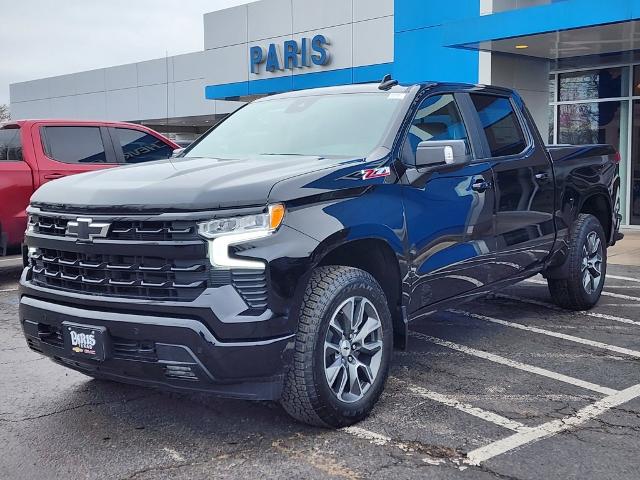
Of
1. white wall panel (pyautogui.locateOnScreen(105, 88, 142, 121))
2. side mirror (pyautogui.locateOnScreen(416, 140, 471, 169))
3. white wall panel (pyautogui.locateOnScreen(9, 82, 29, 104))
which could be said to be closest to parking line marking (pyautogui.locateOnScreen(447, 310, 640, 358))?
side mirror (pyautogui.locateOnScreen(416, 140, 471, 169))

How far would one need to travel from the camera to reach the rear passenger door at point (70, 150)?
8.98 metres

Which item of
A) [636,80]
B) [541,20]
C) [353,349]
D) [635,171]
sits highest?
[541,20]

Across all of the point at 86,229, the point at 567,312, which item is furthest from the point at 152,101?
the point at 86,229

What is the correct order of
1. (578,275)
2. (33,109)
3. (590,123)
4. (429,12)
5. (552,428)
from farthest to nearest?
(33,109) < (429,12) < (590,123) < (578,275) < (552,428)

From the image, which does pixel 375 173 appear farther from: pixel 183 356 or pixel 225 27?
pixel 225 27

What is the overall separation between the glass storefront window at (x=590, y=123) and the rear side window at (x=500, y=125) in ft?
30.7

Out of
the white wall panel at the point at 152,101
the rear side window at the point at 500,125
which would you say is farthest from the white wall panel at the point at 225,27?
the rear side window at the point at 500,125

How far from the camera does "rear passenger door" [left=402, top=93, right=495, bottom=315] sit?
15.1ft

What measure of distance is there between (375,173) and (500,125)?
6.23 ft

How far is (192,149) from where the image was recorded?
549 centimetres

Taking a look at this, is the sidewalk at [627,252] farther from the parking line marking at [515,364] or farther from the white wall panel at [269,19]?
the white wall panel at [269,19]

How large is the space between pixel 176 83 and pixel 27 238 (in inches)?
1334

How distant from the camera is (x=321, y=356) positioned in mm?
3842

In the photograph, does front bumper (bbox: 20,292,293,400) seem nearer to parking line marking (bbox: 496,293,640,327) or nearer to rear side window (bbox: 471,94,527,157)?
rear side window (bbox: 471,94,527,157)
